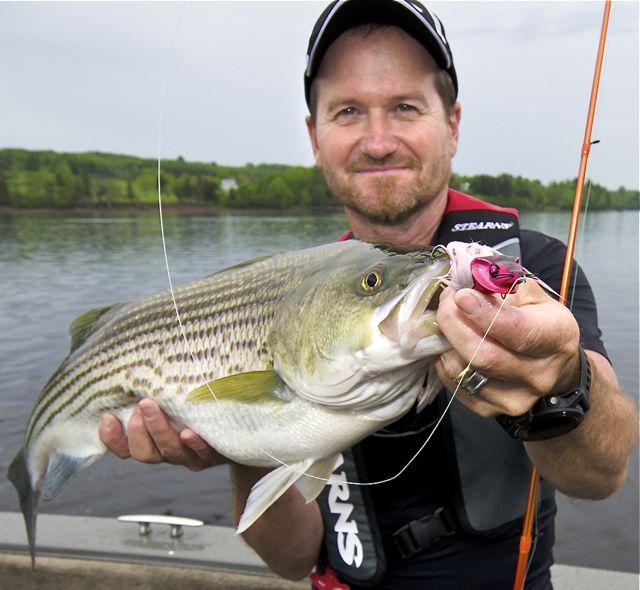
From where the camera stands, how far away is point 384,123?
2.64 metres

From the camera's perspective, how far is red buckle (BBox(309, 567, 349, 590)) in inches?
100

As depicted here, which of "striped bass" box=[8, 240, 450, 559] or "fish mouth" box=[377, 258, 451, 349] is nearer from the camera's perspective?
"fish mouth" box=[377, 258, 451, 349]

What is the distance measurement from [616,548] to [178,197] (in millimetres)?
6073

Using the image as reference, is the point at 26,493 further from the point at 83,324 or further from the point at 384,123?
the point at 384,123

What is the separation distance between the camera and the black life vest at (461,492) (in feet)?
7.65

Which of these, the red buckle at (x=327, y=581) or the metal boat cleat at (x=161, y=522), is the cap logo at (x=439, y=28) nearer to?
the red buckle at (x=327, y=581)

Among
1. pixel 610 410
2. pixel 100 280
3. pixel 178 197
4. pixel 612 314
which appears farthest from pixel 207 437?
pixel 612 314

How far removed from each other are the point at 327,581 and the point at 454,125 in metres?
2.16

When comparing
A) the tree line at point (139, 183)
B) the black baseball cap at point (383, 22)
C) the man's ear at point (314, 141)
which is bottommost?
the tree line at point (139, 183)

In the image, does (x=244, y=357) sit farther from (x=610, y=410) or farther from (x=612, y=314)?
(x=612, y=314)

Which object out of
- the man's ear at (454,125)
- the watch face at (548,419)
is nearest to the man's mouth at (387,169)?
the man's ear at (454,125)

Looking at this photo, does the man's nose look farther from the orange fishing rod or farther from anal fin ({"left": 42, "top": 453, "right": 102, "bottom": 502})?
anal fin ({"left": 42, "top": 453, "right": 102, "bottom": 502})

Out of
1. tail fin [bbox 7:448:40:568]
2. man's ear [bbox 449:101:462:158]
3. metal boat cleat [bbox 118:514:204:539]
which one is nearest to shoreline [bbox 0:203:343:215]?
man's ear [bbox 449:101:462:158]

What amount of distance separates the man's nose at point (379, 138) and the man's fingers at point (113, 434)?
5.01 feet
